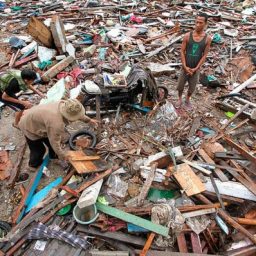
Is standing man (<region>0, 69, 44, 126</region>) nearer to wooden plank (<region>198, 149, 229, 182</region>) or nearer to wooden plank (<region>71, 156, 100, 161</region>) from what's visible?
wooden plank (<region>71, 156, 100, 161</region>)

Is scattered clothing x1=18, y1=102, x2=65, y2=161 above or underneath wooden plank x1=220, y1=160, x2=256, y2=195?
above

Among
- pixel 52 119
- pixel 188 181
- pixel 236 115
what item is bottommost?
pixel 236 115

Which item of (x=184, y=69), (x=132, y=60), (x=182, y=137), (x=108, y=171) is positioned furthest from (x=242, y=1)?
(x=108, y=171)

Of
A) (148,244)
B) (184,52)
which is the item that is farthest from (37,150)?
(184,52)

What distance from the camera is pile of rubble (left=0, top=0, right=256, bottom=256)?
4945 millimetres

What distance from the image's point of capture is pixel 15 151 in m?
6.89

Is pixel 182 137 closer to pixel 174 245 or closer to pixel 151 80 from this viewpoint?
pixel 151 80

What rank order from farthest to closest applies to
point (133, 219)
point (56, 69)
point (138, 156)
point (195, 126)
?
1. point (56, 69)
2. point (195, 126)
3. point (138, 156)
4. point (133, 219)

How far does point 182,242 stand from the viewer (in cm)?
488

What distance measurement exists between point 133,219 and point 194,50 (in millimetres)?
4169

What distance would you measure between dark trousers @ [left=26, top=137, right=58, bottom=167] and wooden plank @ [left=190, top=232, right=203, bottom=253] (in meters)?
3.37

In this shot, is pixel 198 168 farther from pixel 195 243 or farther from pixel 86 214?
pixel 86 214

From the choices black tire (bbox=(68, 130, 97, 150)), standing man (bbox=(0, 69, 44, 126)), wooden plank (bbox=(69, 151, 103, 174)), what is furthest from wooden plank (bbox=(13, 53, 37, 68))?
wooden plank (bbox=(69, 151, 103, 174))

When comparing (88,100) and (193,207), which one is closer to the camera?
(193,207)
